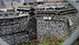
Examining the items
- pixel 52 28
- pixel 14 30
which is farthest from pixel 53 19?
pixel 14 30

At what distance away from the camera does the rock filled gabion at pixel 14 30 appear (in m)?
3.29

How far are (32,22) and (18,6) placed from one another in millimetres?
592

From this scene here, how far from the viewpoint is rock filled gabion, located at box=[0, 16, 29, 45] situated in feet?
10.8

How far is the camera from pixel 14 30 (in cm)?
346

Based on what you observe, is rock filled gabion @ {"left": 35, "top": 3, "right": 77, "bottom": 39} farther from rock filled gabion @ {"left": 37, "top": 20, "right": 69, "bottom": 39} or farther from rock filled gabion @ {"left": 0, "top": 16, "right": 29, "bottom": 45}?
rock filled gabion @ {"left": 0, "top": 16, "right": 29, "bottom": 45}

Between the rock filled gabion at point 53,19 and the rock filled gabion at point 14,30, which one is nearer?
the rock filled gabion at point 14,30

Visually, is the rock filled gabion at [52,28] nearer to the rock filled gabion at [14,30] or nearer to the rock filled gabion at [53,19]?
the rock filled gabion at [53,19]

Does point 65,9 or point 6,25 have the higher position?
point 65,9

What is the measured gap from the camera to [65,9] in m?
3.61

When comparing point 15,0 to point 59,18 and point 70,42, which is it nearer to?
point 59,18

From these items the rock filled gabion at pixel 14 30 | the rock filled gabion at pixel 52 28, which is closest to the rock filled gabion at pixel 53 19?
the rock filled gabion at pixel 52 28

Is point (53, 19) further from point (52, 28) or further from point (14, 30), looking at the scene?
point (14, 30)

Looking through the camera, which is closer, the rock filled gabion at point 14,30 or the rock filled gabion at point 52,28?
the rock filled gabion at point 14,30

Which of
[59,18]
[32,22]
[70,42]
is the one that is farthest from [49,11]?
[70,42]
